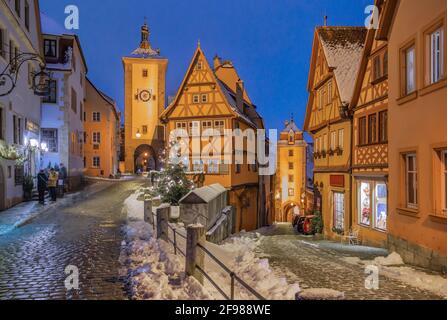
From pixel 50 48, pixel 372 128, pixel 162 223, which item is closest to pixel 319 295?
pixel 162 223

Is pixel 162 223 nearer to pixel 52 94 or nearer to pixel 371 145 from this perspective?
pixel 371 145

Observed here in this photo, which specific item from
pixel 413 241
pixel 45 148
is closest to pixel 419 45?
pixel 413 241

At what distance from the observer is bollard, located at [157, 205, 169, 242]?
1168cm

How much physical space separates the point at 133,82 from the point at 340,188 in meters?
39.3

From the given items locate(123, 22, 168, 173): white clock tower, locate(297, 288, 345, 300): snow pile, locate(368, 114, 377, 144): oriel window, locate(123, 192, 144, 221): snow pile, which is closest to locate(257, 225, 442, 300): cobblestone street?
locate(297, 288, 345, 300): snow pile

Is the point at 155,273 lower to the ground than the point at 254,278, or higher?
higher

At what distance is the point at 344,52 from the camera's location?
21.7 m

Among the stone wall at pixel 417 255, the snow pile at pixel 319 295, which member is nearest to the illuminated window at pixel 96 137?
the stone wall at pixel 417 255

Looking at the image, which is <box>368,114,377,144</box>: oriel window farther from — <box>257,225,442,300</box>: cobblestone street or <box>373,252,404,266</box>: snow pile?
<box>373,252,404,266</box>: snow pile

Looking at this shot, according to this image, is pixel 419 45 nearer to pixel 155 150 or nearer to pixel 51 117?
pixel 51 117

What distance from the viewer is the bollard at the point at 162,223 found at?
460 inches

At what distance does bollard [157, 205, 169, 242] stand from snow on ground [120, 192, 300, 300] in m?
0.32

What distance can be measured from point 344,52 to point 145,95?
36172 mm
